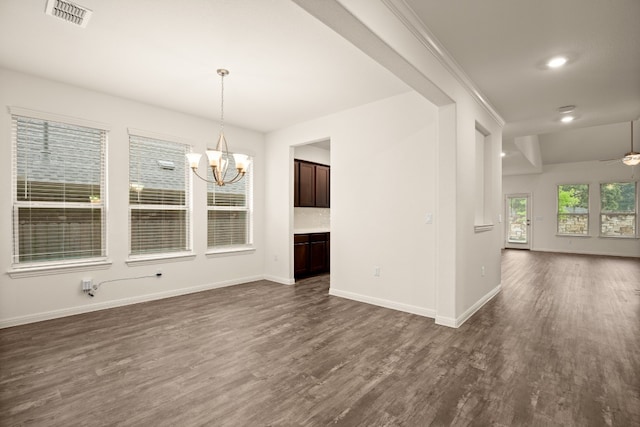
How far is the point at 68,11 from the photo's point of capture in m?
2.48

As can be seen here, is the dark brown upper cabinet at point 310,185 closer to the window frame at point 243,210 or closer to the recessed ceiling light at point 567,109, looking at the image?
the window frame at point 243,210

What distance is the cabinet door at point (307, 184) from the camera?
6246 mm

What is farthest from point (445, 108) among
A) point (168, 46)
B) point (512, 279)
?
point (512, 279)

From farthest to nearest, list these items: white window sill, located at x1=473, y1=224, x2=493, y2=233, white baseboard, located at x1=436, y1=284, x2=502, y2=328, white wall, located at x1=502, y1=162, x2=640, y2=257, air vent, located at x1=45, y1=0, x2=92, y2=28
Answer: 1. white wall, located at x1=502, y1=162, x2=640, y2=257
2. white window sill, located at x1=473, y1=224, x2=493, y2=233
3. white baseboard, located at x1=436, y1=284, x2=502, y2=328
4. air vent, located at x1=45, y1=0, x2=92, y2=28

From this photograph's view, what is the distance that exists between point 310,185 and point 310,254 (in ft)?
4.72

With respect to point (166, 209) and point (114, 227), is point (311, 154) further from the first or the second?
point (114, 227)

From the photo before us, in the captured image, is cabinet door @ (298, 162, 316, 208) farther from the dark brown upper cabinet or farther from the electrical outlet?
the electrical outlet

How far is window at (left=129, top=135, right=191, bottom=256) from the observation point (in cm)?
449

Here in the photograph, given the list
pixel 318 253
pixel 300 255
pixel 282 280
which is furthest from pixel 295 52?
pixel 318 253

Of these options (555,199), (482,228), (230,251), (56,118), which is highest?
(56,118)

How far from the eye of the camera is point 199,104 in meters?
4.53

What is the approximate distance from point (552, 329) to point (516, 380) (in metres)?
1.50

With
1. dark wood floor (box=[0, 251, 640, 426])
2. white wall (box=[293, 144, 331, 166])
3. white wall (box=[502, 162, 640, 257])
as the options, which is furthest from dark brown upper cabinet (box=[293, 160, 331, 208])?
white wall (box=[502, 162, 640, 257])

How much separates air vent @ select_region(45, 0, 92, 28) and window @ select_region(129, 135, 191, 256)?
2031 mm
